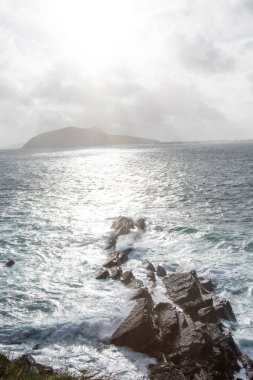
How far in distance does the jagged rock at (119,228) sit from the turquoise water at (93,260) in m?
1.06

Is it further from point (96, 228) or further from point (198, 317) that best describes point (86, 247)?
point (198, 317)

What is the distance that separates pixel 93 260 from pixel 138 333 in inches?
569

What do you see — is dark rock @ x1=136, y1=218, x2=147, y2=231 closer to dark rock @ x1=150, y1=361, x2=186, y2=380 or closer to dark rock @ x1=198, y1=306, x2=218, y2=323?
dark rock @ x1=198, y1=306, x2=218, y2=323

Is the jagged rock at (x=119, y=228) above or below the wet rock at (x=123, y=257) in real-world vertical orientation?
above

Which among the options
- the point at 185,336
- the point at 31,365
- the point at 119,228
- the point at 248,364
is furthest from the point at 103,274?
the point at 248,364

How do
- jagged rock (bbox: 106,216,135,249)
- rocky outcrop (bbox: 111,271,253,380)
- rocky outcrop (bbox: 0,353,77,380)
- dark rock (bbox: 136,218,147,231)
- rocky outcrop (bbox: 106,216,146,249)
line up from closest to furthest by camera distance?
rocky outcrop (bbox: 0,353,77,380) → rocky outcrop (bbox: 111,271,253,380) → jagged rock (bbox: 106,216,135,249) → rocky outcrop (bbox: 106,216,146,249) → dark rock (bbox: 136,218,147,231)

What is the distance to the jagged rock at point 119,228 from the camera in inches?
1546

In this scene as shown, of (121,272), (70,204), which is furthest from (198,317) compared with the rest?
(70,204)

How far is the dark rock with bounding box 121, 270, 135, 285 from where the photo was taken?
2868 centimetres

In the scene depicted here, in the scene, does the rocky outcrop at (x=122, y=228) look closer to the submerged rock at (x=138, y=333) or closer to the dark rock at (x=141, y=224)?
the dark rock at (x=141, y=224)

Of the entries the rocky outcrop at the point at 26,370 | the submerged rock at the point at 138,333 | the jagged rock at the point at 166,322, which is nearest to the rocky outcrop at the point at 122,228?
the jagged rock at the point at 166,322

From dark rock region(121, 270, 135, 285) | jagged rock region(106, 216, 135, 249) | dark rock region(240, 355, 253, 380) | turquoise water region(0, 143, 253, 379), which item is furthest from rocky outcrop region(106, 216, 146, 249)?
dark rock region(240, 355, 253, 380)

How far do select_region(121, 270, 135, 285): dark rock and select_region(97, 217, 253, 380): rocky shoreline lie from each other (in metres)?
0.88

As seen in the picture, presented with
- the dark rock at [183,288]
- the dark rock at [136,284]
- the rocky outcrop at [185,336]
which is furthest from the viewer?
the dark rock at [136,284]
